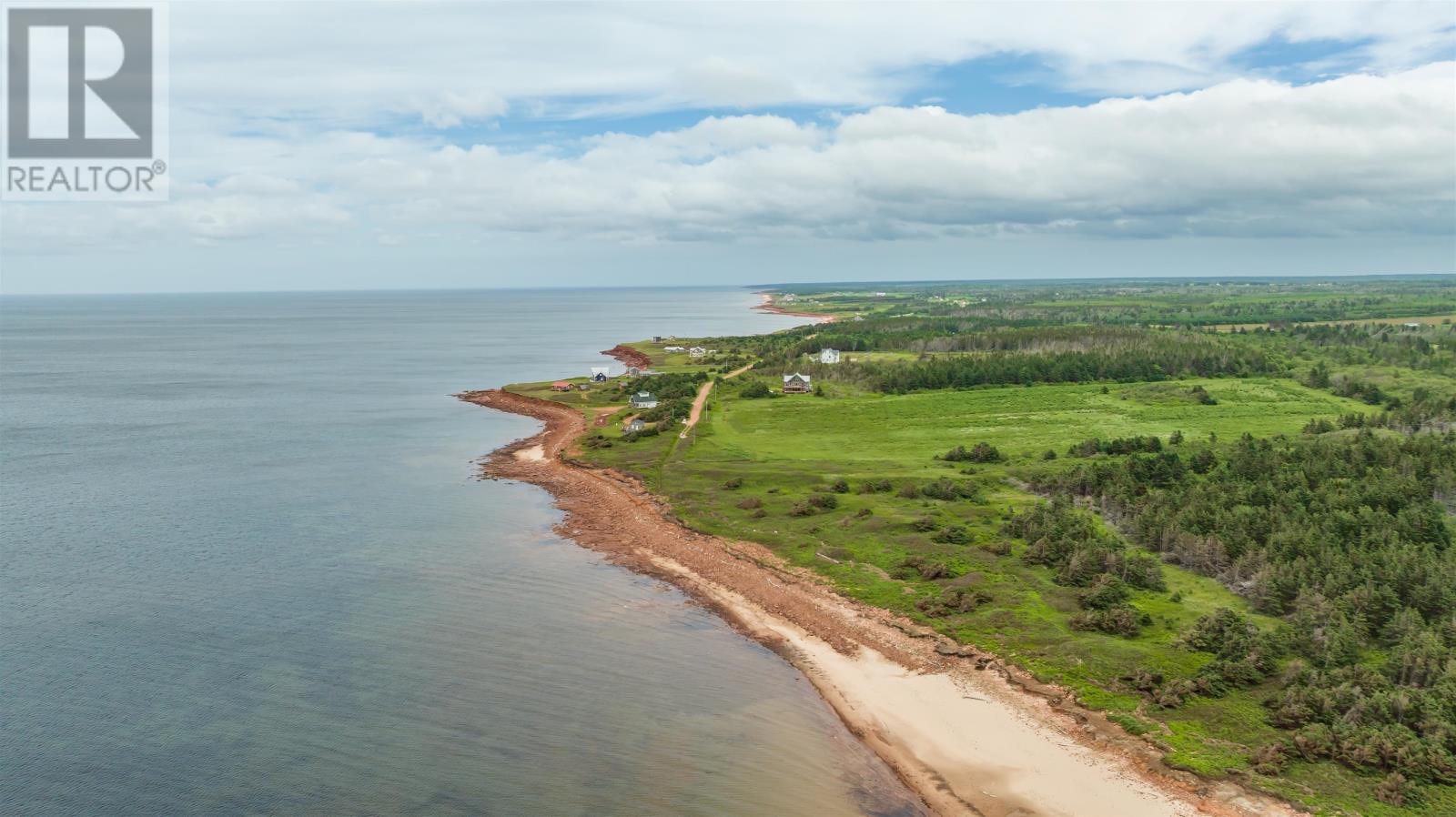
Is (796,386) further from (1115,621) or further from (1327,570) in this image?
(1115,621)

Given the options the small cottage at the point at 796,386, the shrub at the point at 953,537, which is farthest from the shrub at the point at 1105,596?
the small cottage at the point at 796,386

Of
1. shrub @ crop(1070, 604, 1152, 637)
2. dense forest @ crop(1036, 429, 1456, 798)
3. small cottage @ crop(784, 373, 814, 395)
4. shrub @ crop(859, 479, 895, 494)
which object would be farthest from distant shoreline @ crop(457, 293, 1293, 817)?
small cottage @ crop(784, 373, 814, 395)

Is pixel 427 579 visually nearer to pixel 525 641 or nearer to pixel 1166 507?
pixel 525 641

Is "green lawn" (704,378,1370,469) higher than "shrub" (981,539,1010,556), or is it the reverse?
"green lawn" (704,378,1370,469)

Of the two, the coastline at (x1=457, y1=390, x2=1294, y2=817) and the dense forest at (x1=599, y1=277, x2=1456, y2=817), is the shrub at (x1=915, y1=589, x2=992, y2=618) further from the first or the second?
the coastline at (x1=457, y1=390, x2=1294, y2=817)

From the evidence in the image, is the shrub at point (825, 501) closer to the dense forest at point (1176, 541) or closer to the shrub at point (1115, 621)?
the dense forest at point (1176, 541)

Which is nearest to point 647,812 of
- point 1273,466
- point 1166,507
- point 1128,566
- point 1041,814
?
point 1041,814

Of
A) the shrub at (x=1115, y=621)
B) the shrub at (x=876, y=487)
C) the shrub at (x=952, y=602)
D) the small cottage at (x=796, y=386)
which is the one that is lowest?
the shrub at (x=952, y=602)

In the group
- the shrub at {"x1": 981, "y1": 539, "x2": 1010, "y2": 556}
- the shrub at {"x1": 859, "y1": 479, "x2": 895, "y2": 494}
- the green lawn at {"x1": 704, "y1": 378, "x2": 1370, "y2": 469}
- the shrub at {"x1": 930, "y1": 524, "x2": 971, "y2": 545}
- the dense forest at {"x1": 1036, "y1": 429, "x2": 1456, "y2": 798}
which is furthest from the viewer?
the green lawn at {"x1": 704, "y1": 378, "x2": 1370, "y2": 469}
